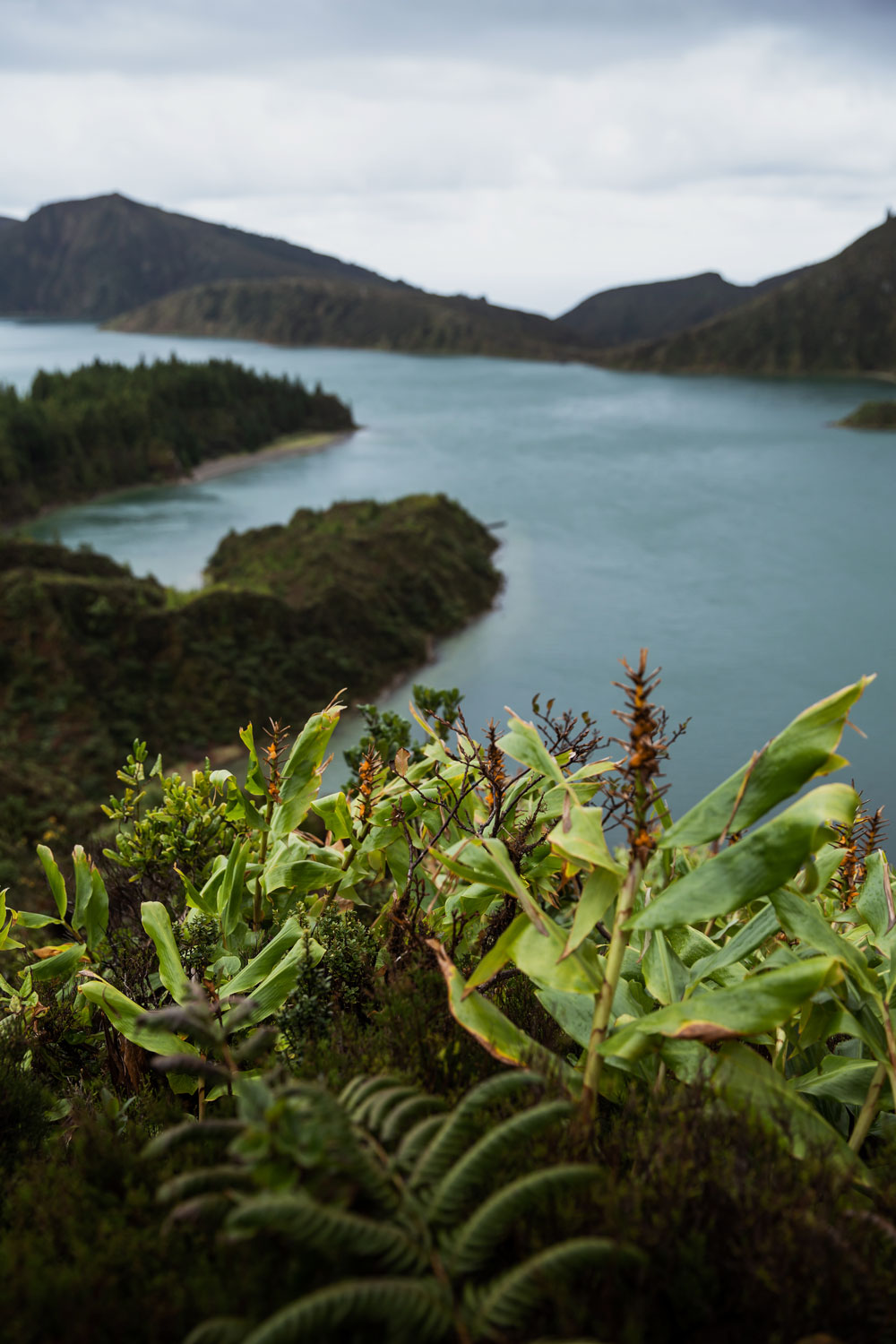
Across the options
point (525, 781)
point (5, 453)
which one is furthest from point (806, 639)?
point (5, 453)

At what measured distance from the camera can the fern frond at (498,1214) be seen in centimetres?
110

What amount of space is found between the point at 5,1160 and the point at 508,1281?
1056 millimetres

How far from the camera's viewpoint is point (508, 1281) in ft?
3.39

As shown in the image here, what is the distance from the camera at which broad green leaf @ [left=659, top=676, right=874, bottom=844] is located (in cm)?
143

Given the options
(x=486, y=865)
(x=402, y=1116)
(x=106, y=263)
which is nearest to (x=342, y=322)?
(x=106, y=263)

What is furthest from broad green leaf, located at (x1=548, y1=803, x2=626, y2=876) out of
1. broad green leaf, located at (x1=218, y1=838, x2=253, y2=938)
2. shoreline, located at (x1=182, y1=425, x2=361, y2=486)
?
shoreline, located at (x1=182, y1=425, x2=361, y2=486)

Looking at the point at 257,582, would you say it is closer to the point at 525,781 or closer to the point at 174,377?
the point at 525,781

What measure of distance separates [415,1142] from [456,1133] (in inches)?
2.2

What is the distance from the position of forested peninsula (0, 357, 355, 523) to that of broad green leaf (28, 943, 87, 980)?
A: 38089 mm

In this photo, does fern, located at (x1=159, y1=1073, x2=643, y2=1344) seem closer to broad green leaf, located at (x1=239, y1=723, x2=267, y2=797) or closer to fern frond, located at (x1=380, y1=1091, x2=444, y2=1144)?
fern frond, located at (x1=380, y1=1091, x2=444, y2=1144)

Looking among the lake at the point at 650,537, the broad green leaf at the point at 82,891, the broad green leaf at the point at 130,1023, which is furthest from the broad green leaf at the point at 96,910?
the lake at the point at 650,537

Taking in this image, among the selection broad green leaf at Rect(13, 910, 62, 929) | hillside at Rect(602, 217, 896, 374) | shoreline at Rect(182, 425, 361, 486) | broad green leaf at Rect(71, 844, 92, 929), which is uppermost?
hillside at Rect(602, 217, 896, 374)

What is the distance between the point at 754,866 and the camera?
1453mm

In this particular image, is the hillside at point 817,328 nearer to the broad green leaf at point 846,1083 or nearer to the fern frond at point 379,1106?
the broad green leaf at point 846,1083
